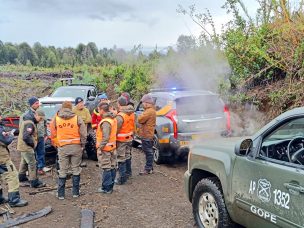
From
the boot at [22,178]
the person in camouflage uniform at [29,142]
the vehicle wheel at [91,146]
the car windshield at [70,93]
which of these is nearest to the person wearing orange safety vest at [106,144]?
the person in camouflage uniform at [29,142]

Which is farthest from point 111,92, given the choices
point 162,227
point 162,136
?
point 162,227

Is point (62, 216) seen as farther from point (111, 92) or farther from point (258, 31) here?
point (111, 92)

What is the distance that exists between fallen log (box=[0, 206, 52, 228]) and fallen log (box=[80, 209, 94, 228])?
58cm

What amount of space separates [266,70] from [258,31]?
1.10m

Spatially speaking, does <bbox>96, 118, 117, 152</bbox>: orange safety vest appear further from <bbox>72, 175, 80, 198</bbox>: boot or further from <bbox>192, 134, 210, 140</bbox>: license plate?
<bbox>192, 134, 210, 140</bbox>: license plate

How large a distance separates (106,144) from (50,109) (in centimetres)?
361

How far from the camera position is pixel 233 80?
11.6 m

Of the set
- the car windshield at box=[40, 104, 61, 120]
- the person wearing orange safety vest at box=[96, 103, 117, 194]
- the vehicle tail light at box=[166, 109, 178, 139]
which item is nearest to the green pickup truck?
the person wearing orange safety vest at box=[96, 103, 117, 194]

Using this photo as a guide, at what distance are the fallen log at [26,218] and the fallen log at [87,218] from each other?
0.58m

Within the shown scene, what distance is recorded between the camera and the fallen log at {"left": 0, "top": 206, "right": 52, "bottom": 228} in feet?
17.7

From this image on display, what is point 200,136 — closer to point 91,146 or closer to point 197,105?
point 197,105

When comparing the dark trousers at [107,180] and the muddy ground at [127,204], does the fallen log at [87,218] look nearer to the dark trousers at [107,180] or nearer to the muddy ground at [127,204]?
the muddy ground at [127,204]

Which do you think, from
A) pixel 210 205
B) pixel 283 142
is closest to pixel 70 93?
pixel 210 205

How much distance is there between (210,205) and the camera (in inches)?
185
